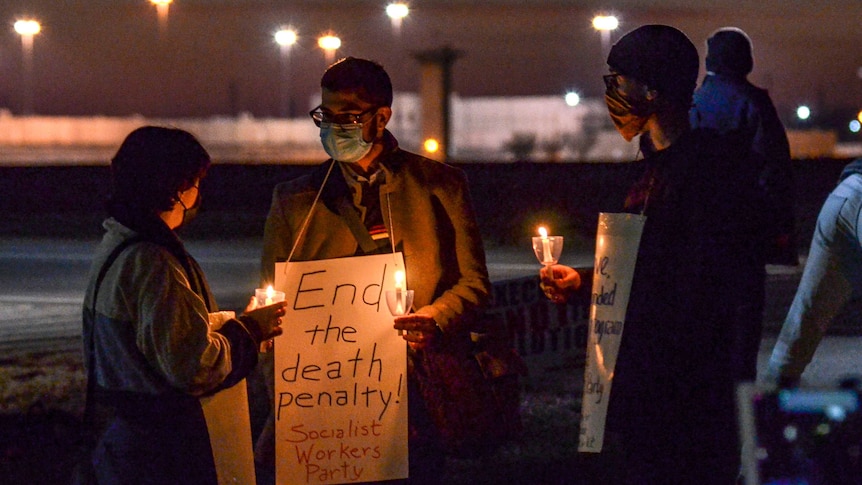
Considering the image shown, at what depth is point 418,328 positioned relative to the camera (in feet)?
12.1

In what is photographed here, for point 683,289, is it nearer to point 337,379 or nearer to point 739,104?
point 337,379

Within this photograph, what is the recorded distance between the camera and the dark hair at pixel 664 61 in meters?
3.33

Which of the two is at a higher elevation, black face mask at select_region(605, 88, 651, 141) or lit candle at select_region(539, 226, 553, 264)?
black face mask at select_region(605, 88, 651, 141)

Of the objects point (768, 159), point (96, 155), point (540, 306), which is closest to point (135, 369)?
point (768, 159)

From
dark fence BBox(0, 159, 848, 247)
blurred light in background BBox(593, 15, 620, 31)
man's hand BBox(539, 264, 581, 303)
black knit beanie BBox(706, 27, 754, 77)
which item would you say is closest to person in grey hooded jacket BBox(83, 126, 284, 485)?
man's hand BBox(539, 264, 581, 303)

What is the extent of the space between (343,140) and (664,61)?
104 cm

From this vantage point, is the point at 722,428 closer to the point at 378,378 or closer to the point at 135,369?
the point at 378,378

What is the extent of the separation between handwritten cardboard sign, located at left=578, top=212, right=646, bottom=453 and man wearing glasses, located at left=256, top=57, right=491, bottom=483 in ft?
1.64

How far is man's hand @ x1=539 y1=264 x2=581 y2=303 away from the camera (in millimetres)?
3717

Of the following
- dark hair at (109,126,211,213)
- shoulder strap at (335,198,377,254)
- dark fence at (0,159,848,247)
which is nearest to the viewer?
dark hair at (109,126,211,213)

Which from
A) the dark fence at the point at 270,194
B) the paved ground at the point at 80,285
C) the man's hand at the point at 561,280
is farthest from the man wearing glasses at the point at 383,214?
the dark fence at the point at 270,194

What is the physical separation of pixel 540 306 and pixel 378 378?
12.1ft

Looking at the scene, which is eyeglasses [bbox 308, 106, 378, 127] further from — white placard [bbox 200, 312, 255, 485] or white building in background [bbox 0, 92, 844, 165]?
white building in background [bbox 0, 92, 844, 165]

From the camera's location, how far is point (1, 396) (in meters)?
7.98
